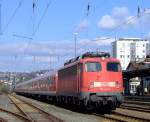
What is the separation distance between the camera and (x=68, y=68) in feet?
104

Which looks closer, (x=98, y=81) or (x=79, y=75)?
(x=98, y=81)

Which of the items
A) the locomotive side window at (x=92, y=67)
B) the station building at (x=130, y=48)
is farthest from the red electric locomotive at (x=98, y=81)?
the station building at (x=130, y=48)

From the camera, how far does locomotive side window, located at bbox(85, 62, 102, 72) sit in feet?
87.6

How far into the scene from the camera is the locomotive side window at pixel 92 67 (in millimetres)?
26703

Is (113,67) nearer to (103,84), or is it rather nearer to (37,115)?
(103,84)

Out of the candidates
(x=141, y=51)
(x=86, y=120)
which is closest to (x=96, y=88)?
(x=86, y=120)

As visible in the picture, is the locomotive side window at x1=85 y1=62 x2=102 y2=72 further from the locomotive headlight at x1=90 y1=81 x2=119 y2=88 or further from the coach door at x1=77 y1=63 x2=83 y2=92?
the locomotive headlight at x1=90 y1=81 x2=119 y2=88

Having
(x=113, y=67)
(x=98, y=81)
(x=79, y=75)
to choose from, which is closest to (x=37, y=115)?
(x=79, y=75)

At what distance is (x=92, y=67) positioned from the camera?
1056 inches

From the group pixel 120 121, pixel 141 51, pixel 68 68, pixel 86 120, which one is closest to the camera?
pixel 120 121

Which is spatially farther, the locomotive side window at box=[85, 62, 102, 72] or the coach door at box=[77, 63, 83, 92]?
the coach door at box=[77, 63, 83, 92]

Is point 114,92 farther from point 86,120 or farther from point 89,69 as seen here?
point 86,120

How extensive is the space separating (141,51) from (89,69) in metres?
107

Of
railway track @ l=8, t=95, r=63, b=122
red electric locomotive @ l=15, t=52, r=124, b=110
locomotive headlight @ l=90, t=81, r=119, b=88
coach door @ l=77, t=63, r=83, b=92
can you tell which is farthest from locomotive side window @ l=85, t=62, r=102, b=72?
railway track @ l=8, t=95, r=63, b=122
